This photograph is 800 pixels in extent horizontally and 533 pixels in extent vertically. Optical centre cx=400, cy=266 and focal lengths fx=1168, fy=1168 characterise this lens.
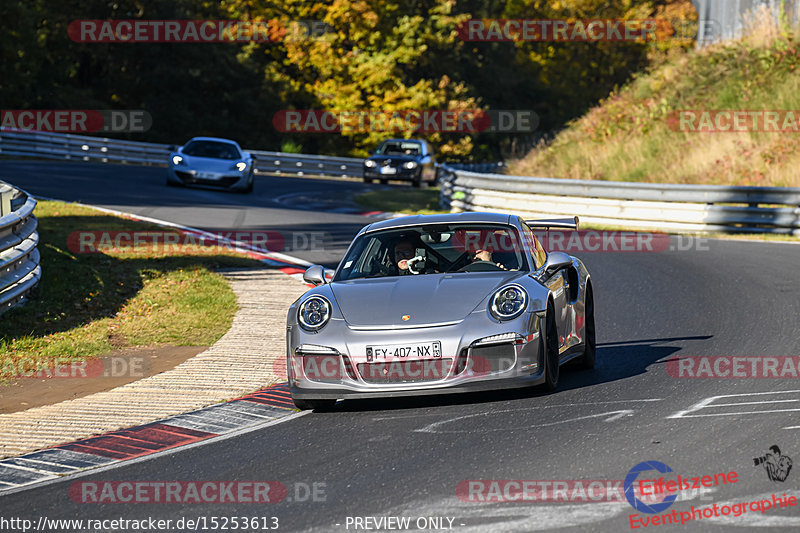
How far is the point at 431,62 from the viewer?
2384 inches

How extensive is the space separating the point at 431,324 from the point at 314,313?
35.0 inches

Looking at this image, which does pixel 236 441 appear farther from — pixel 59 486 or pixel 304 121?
pixel 304 121

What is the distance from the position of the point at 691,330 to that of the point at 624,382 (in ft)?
8.52

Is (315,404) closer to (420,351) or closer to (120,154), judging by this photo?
(420,351)

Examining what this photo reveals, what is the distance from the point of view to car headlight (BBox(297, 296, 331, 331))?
7844 millimetres

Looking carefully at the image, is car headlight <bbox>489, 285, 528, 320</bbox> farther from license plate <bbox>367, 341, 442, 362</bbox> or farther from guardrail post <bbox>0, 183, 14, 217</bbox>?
guardrail post <bbox>0, 183, 14, 217</bbox>

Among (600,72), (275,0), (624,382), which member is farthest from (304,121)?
(624,382)

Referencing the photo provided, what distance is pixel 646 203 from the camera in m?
22.5

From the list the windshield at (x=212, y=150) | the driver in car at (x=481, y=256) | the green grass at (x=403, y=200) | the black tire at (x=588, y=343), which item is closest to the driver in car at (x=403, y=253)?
the driver in car at (x=481, y=256)

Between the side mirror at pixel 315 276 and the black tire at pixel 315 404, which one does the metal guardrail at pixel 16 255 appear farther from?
the black tire at pixel 315 404

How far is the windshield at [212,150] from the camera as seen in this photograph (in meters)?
30.4

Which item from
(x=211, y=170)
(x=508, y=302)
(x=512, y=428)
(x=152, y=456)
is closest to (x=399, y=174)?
(x=211, y=170)

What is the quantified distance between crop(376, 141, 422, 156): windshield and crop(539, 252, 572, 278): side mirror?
32.7 metres

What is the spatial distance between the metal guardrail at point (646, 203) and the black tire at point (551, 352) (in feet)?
38.3
